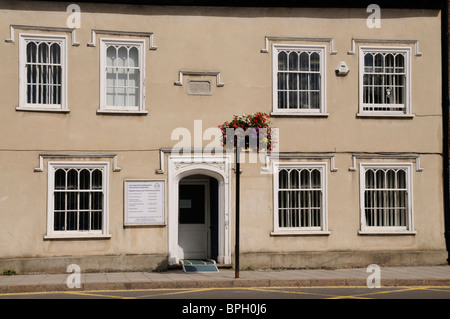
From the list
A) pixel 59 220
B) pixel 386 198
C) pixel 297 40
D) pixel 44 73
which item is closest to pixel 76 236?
pixel 59 220

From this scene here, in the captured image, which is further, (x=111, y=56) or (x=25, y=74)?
(x=111, y=56)

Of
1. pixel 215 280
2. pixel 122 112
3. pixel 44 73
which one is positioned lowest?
pixel 215 280

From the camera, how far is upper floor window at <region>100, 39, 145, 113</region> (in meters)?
17.9

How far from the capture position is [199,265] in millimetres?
17812

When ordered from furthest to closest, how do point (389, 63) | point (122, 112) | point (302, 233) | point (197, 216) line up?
point (197, 216), point (389, 63), point (302, 233), point (122, 112)

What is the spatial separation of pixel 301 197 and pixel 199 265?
340 cm

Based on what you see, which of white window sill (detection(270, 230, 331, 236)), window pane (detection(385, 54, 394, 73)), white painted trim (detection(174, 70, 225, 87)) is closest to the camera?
white painted trim (detection(174, 70, 225, 87))

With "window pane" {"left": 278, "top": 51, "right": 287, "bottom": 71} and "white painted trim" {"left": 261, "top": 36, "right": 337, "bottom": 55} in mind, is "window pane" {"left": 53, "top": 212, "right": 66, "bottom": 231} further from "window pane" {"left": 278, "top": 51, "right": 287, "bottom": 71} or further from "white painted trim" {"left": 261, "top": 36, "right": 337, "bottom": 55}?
"window pane" {"left": 278, "top": 51, "right": 287, "bottom": 71}

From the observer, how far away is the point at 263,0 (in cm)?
1844

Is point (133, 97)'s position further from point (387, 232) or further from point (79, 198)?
point (387, 232)

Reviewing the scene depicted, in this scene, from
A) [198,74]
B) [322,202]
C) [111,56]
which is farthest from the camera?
[322,202]

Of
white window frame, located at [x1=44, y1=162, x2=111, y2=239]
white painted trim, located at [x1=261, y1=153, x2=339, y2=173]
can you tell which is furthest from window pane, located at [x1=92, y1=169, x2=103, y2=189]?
white painted trim, located at [x1=261, y1=153, x2=339, y2=173]

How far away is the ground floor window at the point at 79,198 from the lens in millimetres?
17531

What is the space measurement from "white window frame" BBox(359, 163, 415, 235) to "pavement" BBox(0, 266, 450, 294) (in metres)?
1.60
